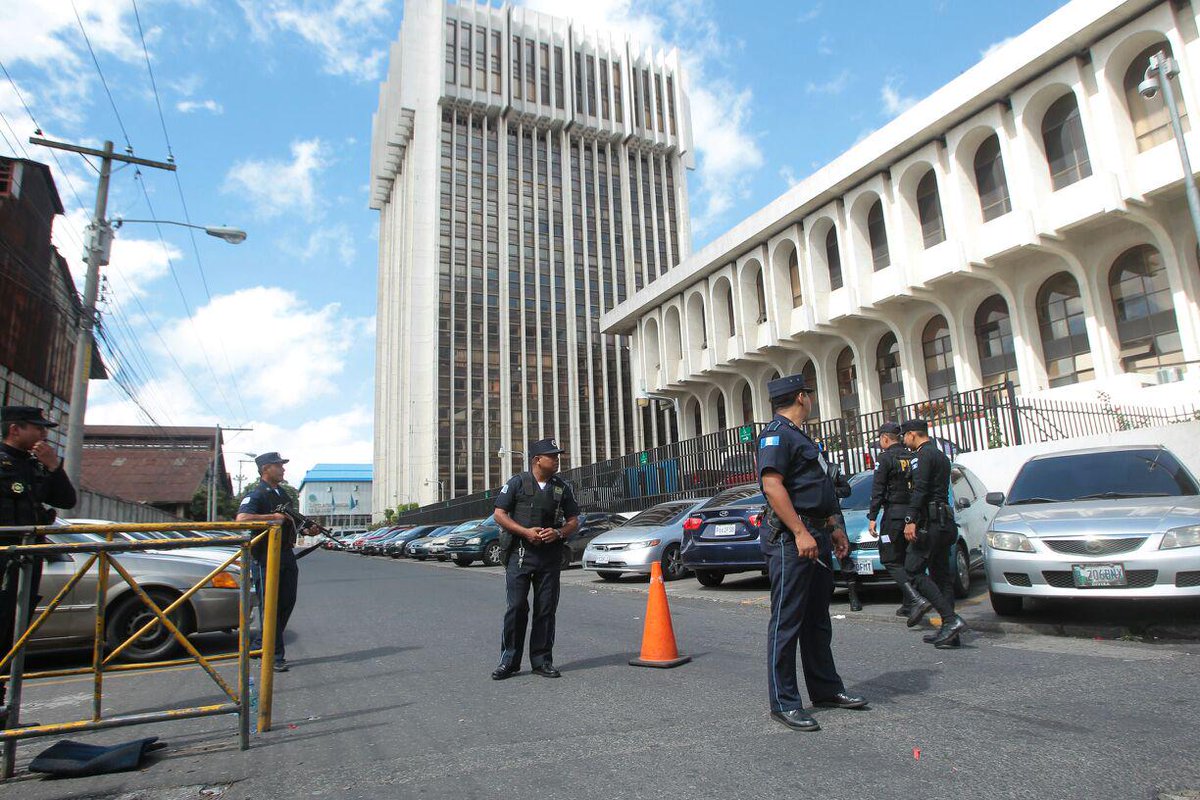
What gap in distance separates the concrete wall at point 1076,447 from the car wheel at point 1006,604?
726cm

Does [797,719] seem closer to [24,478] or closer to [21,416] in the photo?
[24,478]

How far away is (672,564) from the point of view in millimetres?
13758

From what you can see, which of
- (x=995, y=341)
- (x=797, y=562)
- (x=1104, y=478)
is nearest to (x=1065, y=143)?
(x=995, y=341)

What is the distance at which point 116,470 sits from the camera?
207ft

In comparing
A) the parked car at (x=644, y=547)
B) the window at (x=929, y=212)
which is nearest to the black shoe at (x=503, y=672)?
the parked car at (x=644, y=547)

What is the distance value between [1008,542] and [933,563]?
0.71 meters

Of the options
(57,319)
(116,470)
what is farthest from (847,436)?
(116,470)

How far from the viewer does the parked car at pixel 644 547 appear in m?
13.5

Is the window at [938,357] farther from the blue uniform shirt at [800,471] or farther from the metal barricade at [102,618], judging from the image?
the metal barricade at [102,618]

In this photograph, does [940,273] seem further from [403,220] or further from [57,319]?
[403,220]

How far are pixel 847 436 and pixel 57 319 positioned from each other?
3730 cm

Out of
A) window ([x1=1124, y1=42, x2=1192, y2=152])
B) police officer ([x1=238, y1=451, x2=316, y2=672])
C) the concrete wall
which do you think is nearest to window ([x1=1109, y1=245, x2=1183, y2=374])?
window ([x1=1124, y1=42, x2=1192, y2=152])

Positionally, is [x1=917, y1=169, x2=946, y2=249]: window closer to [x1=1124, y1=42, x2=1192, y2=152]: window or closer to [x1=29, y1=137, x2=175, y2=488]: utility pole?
[x1=1124, y1=42, x2=1192, y2=152]: window

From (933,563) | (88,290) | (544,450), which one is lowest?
(933,563)
